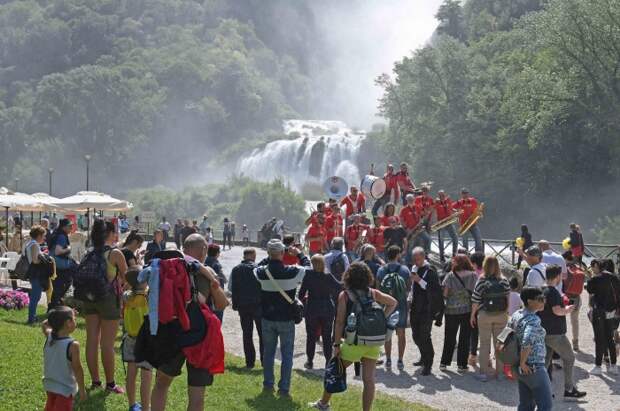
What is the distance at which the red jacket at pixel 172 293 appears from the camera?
630 cm

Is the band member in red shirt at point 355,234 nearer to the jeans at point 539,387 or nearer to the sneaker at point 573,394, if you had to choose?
the sneaker at point 573,394

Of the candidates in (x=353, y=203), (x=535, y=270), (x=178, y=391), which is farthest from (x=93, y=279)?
(x=353, y=203)

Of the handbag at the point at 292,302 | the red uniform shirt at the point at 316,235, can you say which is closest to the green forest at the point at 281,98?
the red uniform shirt at the point at 316,235

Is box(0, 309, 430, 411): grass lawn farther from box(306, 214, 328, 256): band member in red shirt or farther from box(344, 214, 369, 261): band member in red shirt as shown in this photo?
box(306, 214, 328, 256): band member in red shirt

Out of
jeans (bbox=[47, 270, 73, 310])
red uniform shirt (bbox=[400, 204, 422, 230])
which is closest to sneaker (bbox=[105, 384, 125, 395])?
jeans (bbox=[47, 270, 73, 310])

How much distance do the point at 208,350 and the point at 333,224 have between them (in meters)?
12.5

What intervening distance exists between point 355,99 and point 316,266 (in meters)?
172

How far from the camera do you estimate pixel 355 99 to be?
181 metres

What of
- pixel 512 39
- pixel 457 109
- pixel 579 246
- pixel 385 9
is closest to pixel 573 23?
pixel 457 109

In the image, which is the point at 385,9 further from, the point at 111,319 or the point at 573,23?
the point at 111,319

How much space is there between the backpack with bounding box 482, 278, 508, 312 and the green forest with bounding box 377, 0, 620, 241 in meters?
31.5

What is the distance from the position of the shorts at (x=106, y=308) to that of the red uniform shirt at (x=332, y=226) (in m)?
10.0

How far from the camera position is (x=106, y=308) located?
8742 millimetres

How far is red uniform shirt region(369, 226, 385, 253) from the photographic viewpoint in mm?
17000
